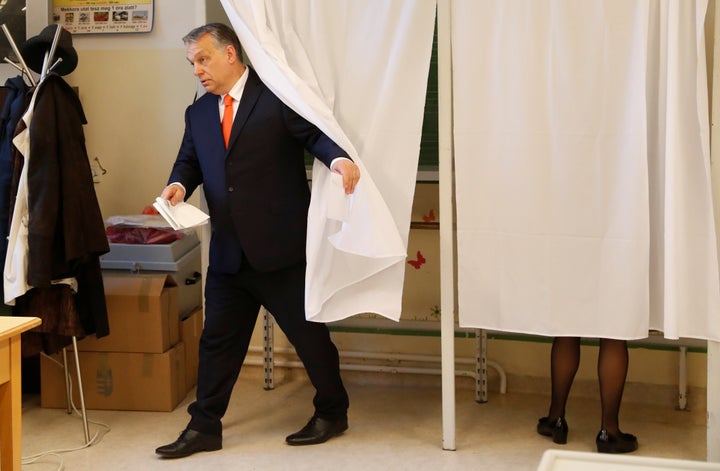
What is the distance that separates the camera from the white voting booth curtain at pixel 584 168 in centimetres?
266

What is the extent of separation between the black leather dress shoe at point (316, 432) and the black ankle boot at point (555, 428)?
0.74 m

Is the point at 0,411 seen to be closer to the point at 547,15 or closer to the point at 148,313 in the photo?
→ the point at 148,313

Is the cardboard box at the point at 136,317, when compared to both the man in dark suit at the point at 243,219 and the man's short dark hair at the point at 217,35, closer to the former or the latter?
the man in dark suit at the point at 243,219

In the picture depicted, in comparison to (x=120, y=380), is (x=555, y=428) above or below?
below

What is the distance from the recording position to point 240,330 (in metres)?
3.10

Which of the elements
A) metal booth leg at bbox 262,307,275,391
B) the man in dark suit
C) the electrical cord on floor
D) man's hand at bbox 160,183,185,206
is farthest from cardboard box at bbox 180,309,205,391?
man's hand at bbox 160,183,185,206

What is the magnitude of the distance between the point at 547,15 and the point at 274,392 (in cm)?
199

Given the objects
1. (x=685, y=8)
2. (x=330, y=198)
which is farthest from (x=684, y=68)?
(x=330, y=198)

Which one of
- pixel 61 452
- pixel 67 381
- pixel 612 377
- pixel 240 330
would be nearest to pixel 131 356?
pixel 67 381

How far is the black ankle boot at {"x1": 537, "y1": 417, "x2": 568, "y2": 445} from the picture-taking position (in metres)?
3.08

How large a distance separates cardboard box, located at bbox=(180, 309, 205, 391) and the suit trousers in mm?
594

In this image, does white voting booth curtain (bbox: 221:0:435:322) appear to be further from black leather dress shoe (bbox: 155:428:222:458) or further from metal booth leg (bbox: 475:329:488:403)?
metal booth leg (bbox: 475:329:488:403)

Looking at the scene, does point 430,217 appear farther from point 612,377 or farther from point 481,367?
point 612,377

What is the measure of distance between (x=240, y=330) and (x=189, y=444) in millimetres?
432
